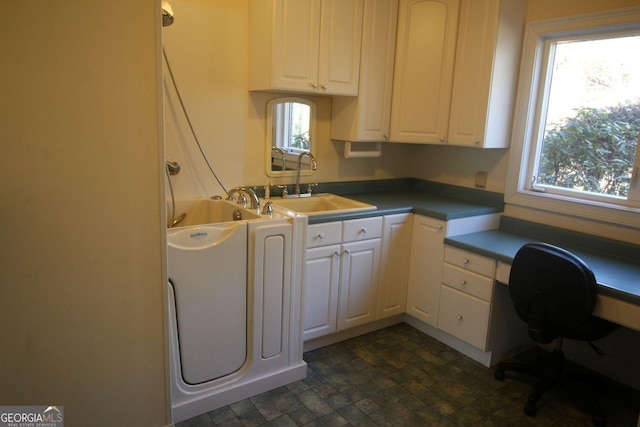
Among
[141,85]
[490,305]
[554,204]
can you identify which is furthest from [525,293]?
[141,85]

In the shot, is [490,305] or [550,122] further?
[550,122]

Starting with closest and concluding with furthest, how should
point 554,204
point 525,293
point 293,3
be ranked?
point 525,293 → point 293,3 → point 554,204

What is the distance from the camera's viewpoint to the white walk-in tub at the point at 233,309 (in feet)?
6.75

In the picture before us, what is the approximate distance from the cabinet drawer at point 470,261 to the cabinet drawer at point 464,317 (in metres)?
0.18

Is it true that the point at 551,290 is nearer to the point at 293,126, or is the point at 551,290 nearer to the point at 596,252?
the point at 596,252

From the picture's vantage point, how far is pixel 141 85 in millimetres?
1599

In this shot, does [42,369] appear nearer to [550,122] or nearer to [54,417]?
[54,417]

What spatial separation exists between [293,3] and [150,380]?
2.12m

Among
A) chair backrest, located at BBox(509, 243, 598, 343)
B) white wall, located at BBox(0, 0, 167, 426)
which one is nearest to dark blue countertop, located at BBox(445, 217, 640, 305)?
chair backrest, located at BBox(509, 243, 598, 343)

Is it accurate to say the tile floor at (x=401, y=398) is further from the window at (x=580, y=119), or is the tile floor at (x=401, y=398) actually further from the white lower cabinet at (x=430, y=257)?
the window at (x=580, y=119)

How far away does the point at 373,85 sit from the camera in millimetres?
3074

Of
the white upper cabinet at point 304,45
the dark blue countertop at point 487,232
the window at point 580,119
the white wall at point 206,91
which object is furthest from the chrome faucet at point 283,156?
the window at point 580,119

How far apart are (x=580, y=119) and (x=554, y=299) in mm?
1255

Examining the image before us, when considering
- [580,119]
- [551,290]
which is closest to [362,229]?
[551,290]
